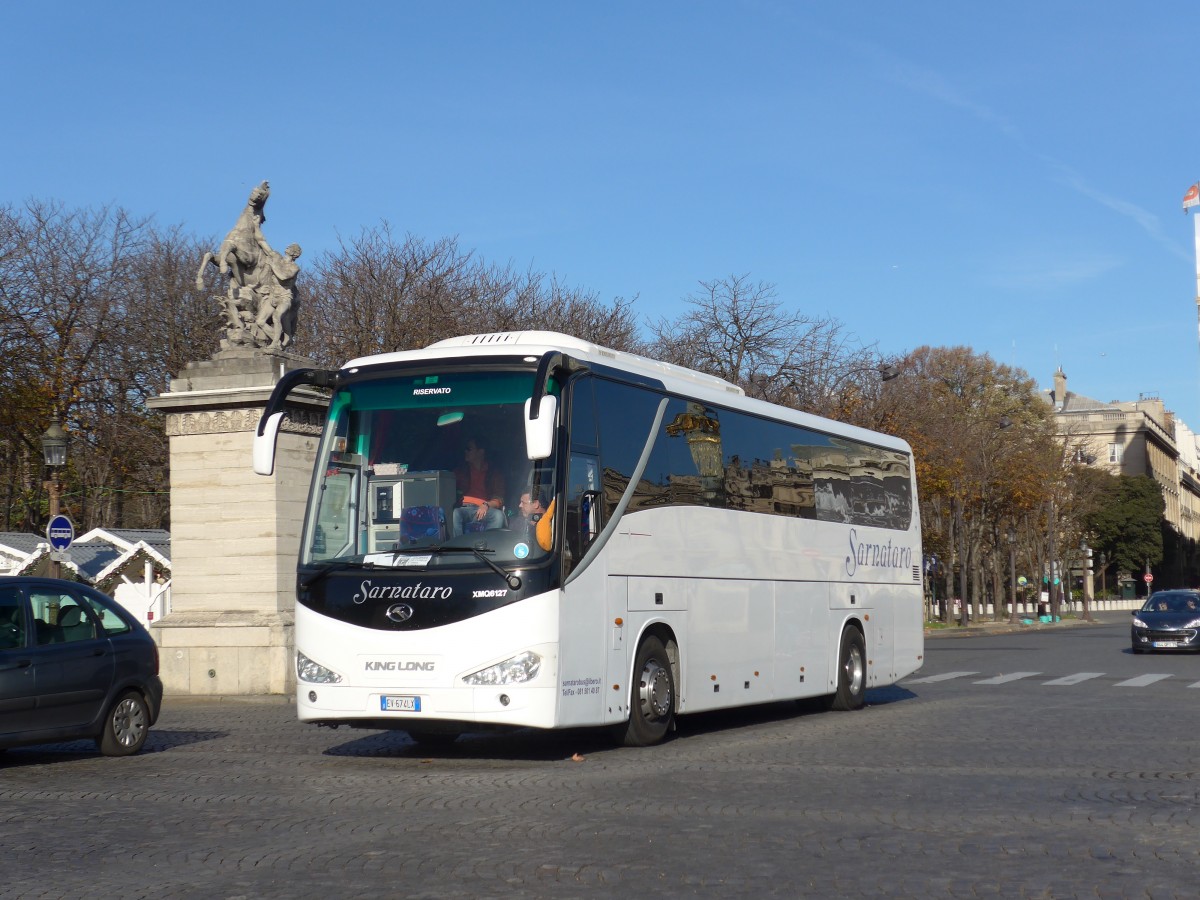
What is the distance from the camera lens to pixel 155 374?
49.8 m

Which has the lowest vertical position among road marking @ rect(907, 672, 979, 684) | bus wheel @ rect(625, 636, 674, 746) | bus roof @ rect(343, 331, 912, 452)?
road marking @ rect(907, 672, 979, 684)

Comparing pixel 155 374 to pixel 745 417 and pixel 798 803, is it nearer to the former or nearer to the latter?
pixel 745 417

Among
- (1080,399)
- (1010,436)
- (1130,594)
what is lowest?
(1130,594)

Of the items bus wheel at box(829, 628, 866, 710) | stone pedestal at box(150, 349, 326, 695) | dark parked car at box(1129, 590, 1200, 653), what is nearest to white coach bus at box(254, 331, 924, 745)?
bus wheel at box(829, 628, 866, 710)

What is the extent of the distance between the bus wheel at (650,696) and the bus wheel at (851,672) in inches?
205

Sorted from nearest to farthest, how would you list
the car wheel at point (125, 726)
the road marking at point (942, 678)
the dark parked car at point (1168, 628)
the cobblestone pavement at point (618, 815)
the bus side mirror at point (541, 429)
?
1. the cobblestone pavement at point (618, 815)
2. the bus side mirror at point (541, 429)
3. the car wheel at point (125, 726)
4. the road marking at point (942, 678)
5. the dark parked car at point (1168, 628)

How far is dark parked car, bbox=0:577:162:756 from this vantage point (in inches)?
530

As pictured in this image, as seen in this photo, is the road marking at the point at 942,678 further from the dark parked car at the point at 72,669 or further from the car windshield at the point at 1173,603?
the dark parked car at the point at 72,669

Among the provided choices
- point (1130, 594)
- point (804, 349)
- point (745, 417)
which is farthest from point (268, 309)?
point (1130, 594)

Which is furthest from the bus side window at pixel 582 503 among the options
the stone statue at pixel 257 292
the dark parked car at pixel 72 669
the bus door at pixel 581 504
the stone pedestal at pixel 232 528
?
the stone statue at pixel 257 292

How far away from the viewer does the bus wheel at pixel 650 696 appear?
14672 millimetres

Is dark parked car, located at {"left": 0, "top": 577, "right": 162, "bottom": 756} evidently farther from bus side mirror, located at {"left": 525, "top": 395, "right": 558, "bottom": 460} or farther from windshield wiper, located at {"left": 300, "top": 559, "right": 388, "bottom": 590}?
bus side mirror, located at {"left": 525, "top": 395, "right": 558, "bottom": 460}

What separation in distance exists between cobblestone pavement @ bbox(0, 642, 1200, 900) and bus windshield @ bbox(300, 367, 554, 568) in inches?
74.0

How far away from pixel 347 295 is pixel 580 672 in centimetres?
3553
